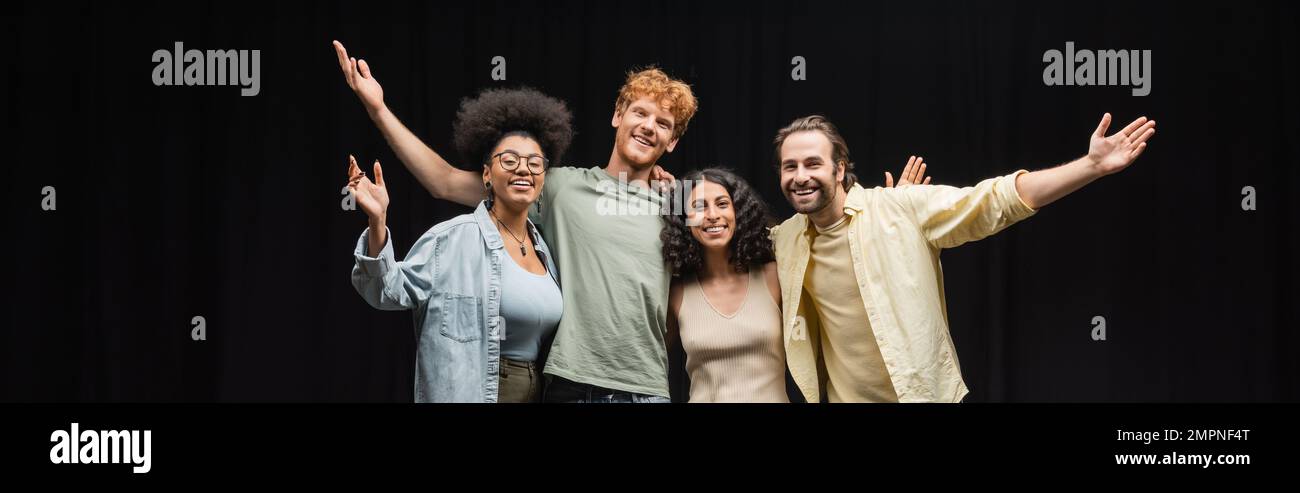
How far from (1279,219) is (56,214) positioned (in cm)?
550

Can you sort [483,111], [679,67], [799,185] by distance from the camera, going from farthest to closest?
1. [679,67]
2. [483,111]
3. [799,185]

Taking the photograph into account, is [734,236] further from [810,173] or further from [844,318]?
[844,318]

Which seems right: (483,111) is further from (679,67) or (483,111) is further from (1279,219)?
(1279,219)

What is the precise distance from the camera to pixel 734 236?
3.85 meters

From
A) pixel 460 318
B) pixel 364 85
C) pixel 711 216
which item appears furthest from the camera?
pixel 364 85

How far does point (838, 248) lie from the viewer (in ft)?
12.3

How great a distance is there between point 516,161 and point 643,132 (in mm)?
481

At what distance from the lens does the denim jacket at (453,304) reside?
3.62 metres

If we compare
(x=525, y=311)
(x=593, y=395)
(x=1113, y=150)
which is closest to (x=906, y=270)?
(x=1113, y=150)

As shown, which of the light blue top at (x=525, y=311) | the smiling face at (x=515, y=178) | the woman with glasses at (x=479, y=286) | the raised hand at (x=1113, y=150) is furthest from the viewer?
the smiling face at (x=515, y=178)

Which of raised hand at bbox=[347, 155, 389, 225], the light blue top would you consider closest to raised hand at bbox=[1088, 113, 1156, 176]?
the light blue top

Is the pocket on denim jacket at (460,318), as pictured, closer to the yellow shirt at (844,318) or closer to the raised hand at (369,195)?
the raised hand at (369,195)

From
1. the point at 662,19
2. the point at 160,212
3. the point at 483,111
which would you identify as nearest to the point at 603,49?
the point at 662,19

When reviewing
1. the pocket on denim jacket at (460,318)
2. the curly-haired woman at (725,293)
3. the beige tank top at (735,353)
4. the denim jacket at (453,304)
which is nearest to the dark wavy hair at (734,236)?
the curly-haired woman at (725,293)
